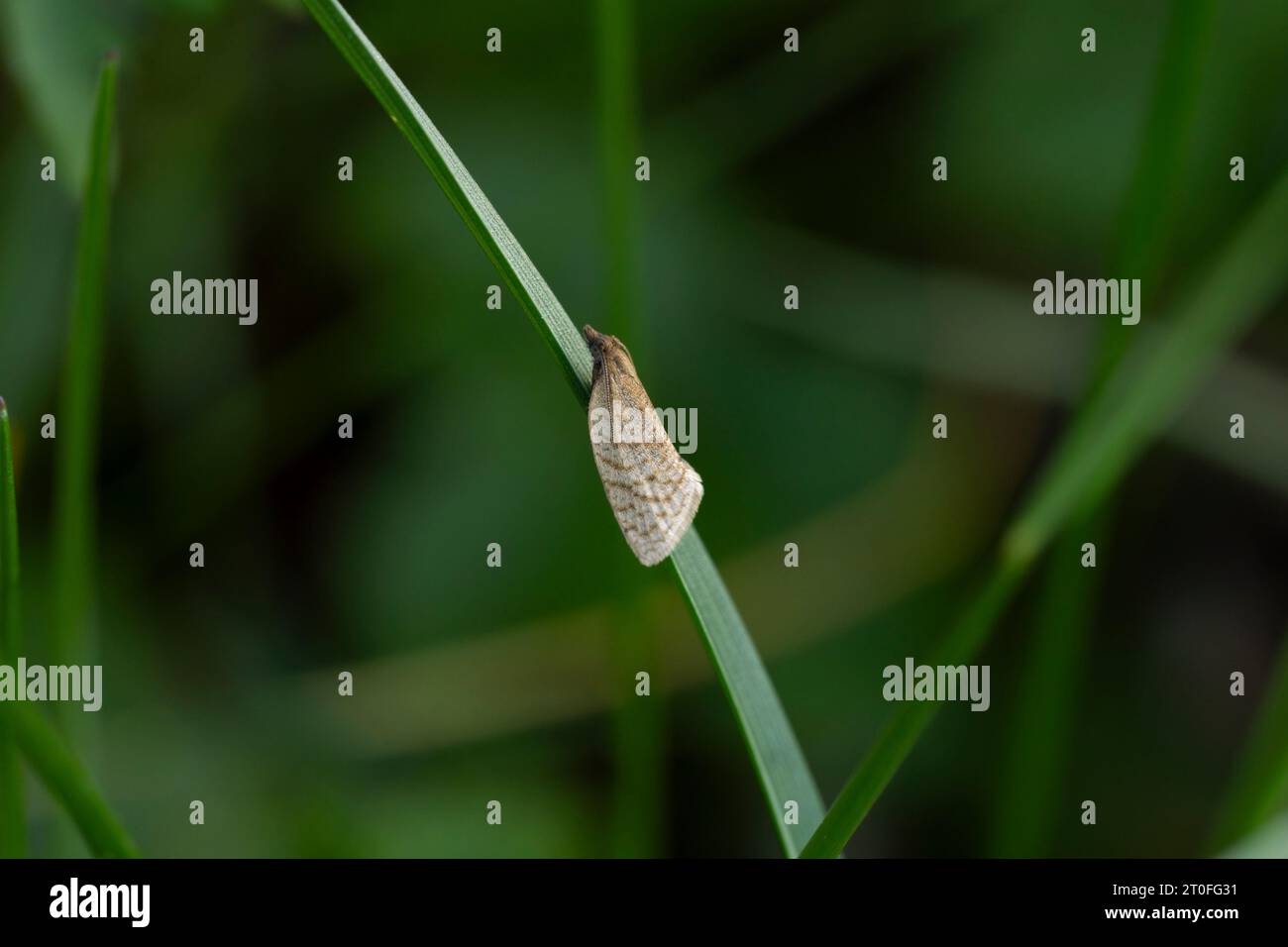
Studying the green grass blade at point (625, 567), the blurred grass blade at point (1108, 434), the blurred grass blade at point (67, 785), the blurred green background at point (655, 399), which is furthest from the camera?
the blurred green background at point (655, 399)

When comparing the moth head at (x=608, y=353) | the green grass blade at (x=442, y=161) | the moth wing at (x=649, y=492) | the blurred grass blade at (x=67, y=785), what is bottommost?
the blurred grass blade at (x=67, y=785)

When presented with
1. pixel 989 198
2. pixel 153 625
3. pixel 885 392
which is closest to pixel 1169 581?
pixel 885 392

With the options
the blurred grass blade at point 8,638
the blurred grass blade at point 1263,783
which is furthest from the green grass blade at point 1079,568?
the blurred grass blade at point 8,638

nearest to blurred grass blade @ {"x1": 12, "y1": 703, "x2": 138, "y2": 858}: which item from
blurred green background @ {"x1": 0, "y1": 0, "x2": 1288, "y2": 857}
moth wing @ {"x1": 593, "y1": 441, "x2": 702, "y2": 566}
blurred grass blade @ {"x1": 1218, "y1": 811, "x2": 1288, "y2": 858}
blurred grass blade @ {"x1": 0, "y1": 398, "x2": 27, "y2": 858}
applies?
blurred grass blade @ {"x1": 0, "y1": 398, "x2": 27, "y2": 858}

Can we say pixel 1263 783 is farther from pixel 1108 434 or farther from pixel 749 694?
pixel 749 694

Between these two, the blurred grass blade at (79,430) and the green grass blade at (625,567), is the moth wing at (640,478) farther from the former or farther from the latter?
the blurred grass blade at (79,430)

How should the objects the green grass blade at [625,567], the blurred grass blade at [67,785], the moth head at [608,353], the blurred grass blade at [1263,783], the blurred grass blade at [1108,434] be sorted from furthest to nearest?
1. the green grass blade at [625,567]
2. the blurred grass blade at [1263,783]
3. the moth head at [608,353]
4. the blurred grass blade at [67,785]
5. the blurred grass blade at [1108,434]

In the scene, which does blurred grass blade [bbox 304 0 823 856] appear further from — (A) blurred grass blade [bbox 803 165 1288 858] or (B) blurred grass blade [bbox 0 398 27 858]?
(B) blurred grass blade [bbox 0 398 27 858]
